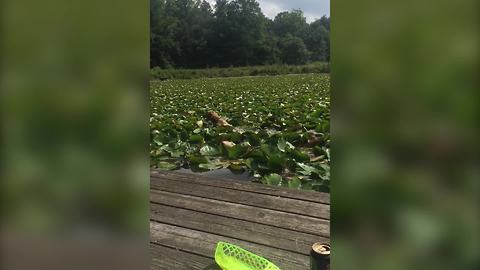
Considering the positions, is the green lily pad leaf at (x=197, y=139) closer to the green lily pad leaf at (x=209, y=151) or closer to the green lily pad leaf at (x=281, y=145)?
the green lily pad leaf at (x=209, y=151)

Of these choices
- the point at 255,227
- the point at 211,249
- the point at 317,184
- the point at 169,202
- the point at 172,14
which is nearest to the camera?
the point at 211,249

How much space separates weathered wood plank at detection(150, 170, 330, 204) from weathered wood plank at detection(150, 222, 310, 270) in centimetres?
42

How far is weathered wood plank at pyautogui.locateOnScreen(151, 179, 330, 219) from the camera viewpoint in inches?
64.3

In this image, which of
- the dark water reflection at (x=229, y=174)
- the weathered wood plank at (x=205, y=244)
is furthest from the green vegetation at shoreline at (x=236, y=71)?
the weathered wood plank at (x=205, y=244)

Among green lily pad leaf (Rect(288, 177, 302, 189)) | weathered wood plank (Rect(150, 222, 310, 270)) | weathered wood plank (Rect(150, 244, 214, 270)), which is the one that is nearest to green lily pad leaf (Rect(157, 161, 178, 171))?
green lily pad leaf (Rect(288, 177, 302, 189))

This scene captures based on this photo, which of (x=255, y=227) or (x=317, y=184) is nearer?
(x=255, y=227)

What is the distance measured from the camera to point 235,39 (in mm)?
27672

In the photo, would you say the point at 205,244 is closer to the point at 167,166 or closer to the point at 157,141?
the point at 167,166

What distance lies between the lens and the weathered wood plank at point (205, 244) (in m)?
1.27
